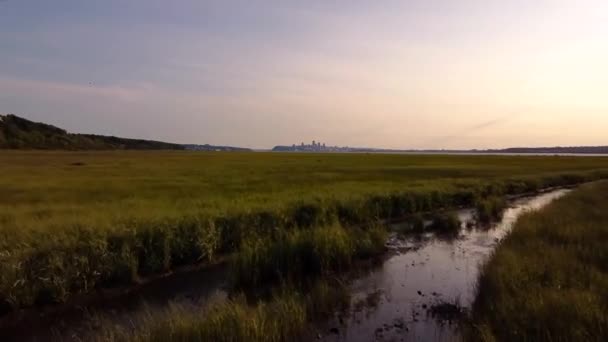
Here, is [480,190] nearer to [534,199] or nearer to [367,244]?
[534,199]

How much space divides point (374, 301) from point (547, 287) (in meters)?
3.57

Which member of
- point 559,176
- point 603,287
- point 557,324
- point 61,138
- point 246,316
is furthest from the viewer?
point 61,138

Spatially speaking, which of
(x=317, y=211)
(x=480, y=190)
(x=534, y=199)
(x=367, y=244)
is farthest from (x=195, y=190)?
(x=534, y=199)

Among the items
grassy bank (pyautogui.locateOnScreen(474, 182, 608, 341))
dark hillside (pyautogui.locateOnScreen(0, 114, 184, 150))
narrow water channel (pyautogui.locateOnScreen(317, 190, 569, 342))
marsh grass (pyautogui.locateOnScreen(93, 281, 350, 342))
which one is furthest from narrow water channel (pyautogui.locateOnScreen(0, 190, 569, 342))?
dark hillside (pyautogui.locateOnScreen(0, 114, 184, 150))

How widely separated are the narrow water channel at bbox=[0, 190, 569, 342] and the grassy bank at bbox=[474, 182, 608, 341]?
77 centimetres

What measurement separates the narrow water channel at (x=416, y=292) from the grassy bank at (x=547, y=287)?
75 cm

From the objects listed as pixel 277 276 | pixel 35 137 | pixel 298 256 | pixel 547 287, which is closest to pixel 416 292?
pixel 547 287

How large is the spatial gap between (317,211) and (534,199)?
1849 centimetres

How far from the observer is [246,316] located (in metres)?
5.82

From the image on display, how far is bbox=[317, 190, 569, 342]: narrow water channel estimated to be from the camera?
21.3ft

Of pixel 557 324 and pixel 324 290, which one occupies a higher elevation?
pixel 557 324

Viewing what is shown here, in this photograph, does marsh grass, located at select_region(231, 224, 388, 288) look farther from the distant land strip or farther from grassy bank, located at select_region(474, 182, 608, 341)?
the distant land strip

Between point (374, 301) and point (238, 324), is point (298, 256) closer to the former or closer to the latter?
point (374, 301)

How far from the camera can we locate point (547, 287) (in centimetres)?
667
